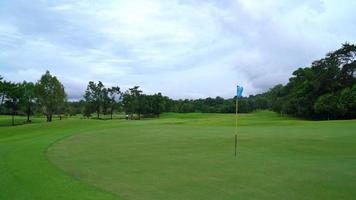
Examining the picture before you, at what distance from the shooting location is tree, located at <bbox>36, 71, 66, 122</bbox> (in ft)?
218

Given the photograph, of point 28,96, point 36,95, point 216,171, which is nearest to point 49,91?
point 36,95

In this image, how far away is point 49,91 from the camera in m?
67.0

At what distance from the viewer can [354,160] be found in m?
13.5

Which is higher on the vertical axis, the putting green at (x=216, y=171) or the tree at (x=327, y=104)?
the tree at (x=327, y=104)

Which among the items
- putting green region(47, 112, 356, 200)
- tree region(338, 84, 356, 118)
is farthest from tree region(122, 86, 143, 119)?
putting green region(47, 112, 356, 200)

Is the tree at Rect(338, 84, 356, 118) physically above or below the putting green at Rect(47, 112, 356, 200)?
above

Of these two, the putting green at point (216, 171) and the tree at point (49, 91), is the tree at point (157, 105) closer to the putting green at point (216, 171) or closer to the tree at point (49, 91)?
the tree at point (49, 91)

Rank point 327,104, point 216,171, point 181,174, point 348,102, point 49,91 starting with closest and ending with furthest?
point 181,174
point 216,171
point 348,102
point 327,104
point 49,91

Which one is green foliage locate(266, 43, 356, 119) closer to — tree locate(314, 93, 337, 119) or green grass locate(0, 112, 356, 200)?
tree locate(314, 93, 337, 119)

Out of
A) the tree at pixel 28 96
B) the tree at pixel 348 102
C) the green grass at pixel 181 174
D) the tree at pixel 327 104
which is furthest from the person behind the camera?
the tree at pixel 28 96

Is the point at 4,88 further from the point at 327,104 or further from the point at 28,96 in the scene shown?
the point at 327,104

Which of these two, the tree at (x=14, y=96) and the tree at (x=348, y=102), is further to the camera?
the tree at (x=14, y=96)

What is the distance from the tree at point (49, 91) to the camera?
6644cm

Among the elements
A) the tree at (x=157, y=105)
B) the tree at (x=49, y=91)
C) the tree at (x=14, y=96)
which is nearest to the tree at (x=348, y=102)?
the tree at (x=49, y=91)
